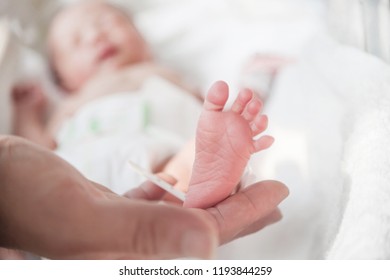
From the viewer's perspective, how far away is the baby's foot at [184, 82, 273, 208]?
55 cm

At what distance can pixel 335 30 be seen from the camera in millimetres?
831

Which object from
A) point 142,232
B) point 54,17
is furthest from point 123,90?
point 142,232

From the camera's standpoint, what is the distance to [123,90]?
967 millimetres

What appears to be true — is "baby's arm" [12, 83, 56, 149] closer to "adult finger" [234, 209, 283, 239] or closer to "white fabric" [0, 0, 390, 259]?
"white fabric" [0, 0, 390, 259]

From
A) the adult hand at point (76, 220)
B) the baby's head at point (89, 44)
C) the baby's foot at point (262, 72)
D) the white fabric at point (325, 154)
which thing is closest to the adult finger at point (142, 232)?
the adult hand at point (76, 220)

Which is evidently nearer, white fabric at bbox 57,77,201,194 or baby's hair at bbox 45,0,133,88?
white fabric at bbox 57,77,201,194

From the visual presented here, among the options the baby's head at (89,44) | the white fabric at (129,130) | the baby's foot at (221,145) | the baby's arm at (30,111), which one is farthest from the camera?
the baby's head at (89,44)

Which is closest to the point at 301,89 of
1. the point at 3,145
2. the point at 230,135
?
the point at 230,135

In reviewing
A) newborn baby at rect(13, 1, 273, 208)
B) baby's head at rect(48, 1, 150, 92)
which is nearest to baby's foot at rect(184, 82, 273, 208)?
newborn baby at rect(13, 1, 273, 208)

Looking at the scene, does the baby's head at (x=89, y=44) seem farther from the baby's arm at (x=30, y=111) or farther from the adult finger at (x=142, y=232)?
the adult finger at (x=142, y=232)

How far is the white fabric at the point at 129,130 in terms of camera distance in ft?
2.27

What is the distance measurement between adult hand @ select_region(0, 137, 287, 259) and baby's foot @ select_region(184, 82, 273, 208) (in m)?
0.08
